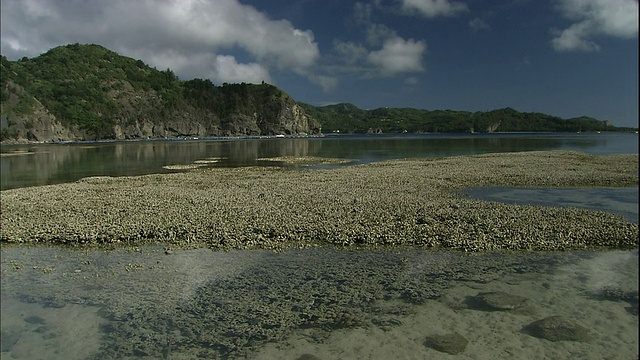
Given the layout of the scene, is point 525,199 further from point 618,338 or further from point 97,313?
point 97,313

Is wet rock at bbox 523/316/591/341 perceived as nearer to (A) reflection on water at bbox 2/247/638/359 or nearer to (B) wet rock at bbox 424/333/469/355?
(A) reflection on water at bbox 2/247/638/359

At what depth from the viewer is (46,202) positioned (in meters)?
28.4

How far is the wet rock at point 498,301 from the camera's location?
12.5 metres

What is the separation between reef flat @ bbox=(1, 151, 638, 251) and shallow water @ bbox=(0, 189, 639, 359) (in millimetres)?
1450

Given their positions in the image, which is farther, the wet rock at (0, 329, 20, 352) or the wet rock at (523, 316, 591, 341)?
the wet rock at (523, 316, 591, 341)

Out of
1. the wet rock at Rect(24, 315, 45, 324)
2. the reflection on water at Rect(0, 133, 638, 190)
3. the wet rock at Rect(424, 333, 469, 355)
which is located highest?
the reflection on water at Rect(0, 133, 638, 190)

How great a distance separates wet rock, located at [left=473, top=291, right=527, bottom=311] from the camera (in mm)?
12477

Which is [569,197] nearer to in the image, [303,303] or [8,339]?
[303,303]

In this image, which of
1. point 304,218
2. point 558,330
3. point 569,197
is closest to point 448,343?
point 558,330

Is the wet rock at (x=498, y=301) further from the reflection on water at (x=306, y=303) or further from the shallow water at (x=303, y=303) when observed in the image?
the shallow water at (x=303, y=303)

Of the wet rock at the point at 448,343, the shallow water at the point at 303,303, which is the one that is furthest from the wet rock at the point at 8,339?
the wet rock at the point at 448,343

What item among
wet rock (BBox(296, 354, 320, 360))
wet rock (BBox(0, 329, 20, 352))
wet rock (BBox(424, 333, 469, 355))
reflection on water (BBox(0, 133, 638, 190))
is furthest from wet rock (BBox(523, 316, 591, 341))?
wet rock (BBox(0, 329, 20, 352))

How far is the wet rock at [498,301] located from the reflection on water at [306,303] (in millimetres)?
83

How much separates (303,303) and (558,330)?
6980mm
